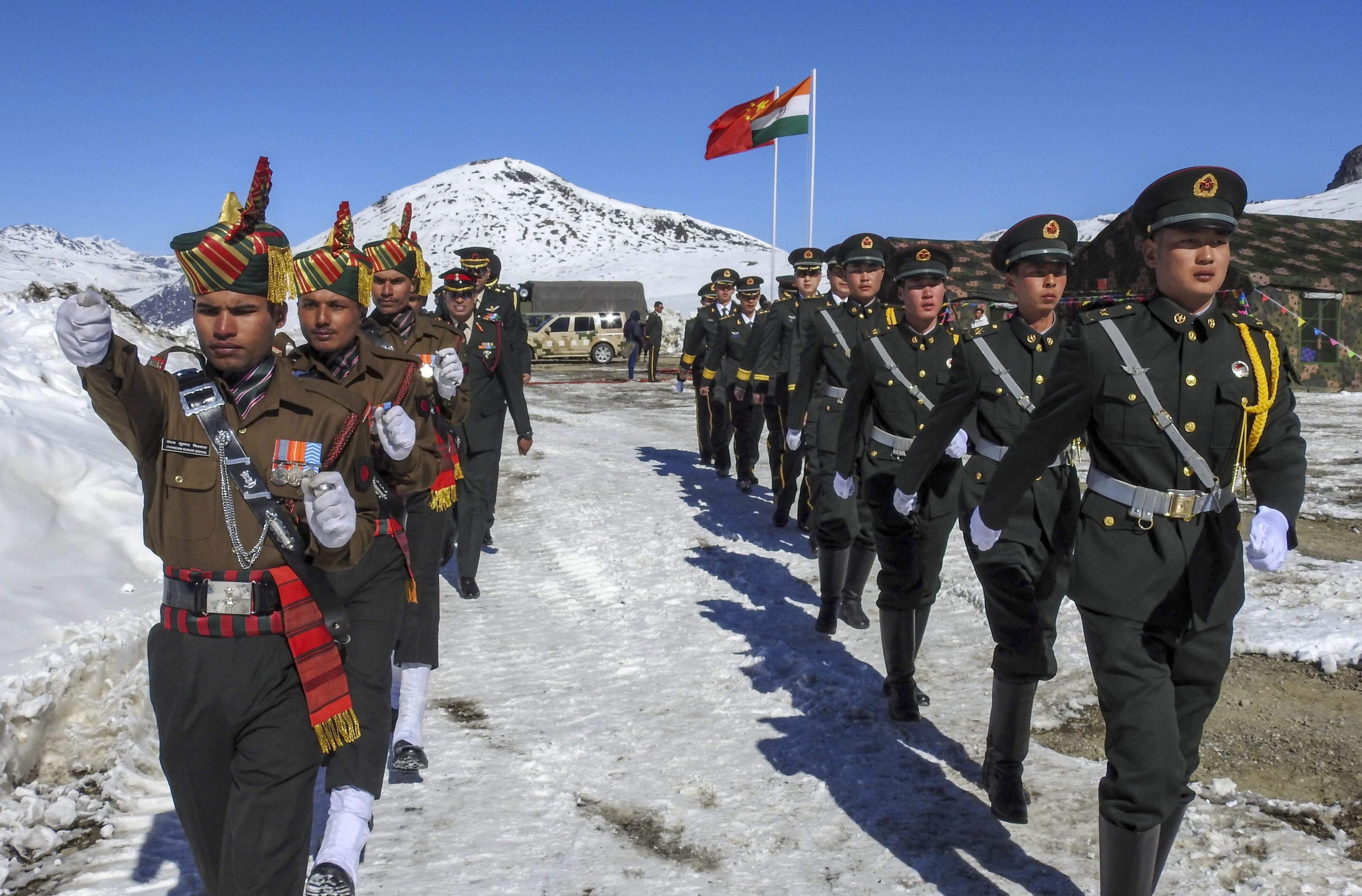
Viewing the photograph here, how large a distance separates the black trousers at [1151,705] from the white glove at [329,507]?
2065 millimetres

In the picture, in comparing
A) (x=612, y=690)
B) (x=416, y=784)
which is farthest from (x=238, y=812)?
(x=612, y=690)

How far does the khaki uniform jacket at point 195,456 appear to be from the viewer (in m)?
2.53

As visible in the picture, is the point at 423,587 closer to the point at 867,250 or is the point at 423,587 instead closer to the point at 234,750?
the point at 234,750

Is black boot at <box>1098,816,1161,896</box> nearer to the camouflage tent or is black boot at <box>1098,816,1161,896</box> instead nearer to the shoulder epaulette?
the shoulder epaulette

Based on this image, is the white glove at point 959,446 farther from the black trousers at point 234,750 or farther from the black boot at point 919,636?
the black trousers at point 234,750

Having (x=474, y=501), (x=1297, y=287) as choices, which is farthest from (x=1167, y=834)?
(x=1297, y=287)

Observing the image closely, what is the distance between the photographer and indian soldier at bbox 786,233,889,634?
649cm

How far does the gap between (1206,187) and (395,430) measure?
8.11 feet

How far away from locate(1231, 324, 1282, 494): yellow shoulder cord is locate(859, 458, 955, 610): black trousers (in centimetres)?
203

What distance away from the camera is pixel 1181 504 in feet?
10.4

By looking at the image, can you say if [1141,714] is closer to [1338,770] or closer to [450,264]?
[1338,770]

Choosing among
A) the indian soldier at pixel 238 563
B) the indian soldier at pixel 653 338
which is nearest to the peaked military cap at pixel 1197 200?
the indian soldier at pixel 238 563

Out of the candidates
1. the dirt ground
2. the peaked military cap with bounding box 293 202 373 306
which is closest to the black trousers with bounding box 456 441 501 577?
the peaked military cap with bounding box 293 202 373 306

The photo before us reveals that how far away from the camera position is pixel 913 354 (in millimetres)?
5770
